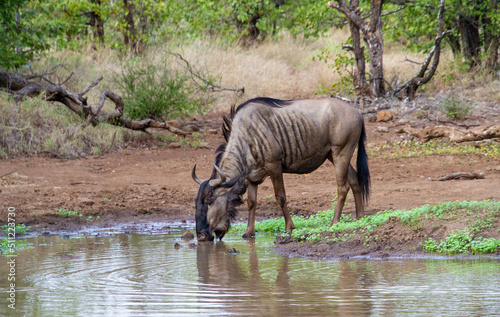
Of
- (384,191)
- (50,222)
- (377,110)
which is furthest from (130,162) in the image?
(377,110)

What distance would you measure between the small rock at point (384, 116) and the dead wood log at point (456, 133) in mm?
1239

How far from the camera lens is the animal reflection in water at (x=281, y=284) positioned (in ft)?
13.3

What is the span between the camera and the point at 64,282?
5098 millimetres

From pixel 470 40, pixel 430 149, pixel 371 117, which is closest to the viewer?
pixel 430 149

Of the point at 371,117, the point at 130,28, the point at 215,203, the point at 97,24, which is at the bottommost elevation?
the point at 371,117

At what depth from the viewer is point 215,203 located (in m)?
7.21

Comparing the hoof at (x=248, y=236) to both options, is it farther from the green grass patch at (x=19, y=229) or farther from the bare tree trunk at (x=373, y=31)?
the bare tree trunk at (x=373, y=31)

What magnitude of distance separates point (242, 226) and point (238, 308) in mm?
4391

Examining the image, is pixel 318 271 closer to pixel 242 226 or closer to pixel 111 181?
pixel 242 226

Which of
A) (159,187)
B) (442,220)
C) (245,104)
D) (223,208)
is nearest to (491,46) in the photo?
(159,187)

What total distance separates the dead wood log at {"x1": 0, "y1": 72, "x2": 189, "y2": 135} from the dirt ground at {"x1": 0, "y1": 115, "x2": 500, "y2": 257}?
3.60ft

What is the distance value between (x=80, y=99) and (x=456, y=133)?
7997 mm

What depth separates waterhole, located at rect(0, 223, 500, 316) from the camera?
4.03 meters

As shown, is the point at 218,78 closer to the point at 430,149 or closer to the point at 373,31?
the point at 373,31
